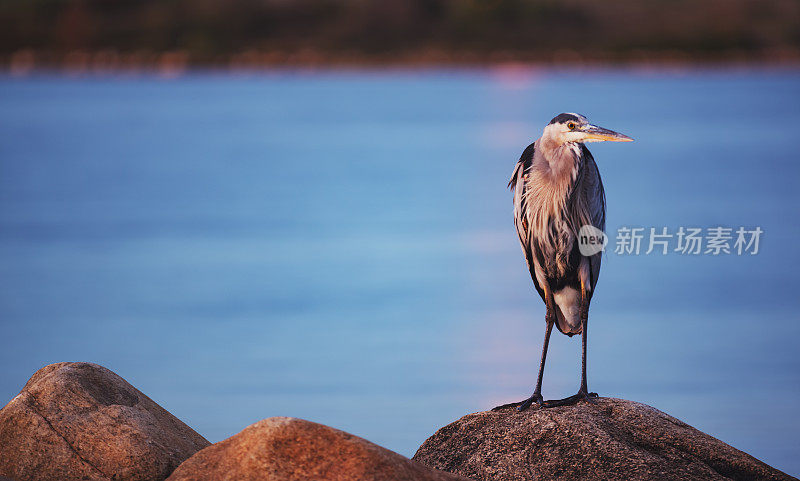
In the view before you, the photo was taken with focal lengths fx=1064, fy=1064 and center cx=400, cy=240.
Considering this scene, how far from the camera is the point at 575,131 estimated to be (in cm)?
520

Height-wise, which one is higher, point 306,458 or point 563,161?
point 563,161

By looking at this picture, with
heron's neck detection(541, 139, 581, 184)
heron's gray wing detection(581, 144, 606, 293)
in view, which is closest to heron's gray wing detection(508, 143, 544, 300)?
heron's neck detection(541, 139, 581, 184)

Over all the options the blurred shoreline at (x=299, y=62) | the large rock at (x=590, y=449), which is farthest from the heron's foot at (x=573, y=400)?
the blurred shoreline at (x=299, y=62)

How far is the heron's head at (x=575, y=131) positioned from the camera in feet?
16.8

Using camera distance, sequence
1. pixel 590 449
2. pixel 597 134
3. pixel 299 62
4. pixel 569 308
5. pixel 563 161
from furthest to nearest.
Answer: pixel 299 62 → pixel 569 308 → pixel 563 161 → pixel 597 134 → pixel 590 449

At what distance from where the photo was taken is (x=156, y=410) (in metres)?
5.12

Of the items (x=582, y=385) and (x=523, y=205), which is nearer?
(x=582, y=385)

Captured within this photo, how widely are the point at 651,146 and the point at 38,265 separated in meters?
20.1

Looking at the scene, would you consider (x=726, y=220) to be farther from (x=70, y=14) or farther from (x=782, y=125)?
(x=70, y=14)

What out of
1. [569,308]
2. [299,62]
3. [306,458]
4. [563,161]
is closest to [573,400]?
[569,308]

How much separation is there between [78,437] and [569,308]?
8.23ft

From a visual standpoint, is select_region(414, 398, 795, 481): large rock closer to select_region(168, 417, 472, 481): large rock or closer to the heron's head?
select_region(168, 417, 472, 481): large rock

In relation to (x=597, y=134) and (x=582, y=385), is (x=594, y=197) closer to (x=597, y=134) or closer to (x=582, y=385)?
(x=597, y=134)

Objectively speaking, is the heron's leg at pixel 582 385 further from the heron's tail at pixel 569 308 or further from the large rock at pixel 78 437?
the large rock at pixel 78 437
